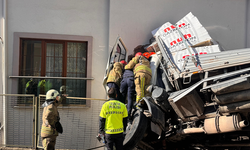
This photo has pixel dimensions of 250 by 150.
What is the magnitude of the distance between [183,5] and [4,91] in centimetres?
620

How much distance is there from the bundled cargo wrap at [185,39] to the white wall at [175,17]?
80 cm

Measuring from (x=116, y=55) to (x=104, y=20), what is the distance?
1.54 meters

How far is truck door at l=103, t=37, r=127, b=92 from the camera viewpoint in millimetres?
7699

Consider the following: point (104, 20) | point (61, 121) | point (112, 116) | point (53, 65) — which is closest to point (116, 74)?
point (61, 121)

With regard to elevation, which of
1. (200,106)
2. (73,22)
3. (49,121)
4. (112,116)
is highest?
(73,22)

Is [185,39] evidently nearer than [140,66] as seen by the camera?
No

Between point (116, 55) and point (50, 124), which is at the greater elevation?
point (116, 55)

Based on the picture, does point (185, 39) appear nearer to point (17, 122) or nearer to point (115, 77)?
point (115, 77)

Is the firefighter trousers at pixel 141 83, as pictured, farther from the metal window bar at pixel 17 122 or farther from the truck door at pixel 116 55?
the metal window bar at pixel 17 122

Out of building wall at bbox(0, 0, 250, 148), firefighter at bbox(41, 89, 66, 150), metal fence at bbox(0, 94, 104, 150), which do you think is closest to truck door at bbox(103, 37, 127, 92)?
building wall at bbox(0, 0, 250, 148)

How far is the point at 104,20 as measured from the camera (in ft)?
29.1

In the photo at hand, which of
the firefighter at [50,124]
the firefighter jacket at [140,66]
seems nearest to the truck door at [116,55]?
the firefighter jacket at [140,66]

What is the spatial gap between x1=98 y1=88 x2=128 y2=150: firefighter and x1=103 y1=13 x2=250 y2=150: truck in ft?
1.35

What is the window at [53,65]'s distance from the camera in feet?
27.7
